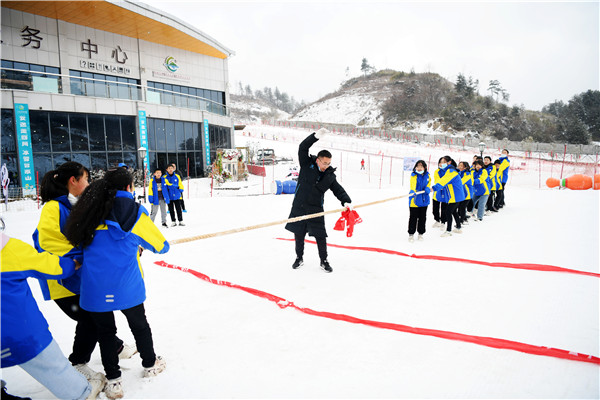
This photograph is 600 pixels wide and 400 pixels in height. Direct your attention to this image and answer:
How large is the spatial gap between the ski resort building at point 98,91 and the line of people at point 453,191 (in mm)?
12237

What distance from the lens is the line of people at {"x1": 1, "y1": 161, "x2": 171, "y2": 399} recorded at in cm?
191

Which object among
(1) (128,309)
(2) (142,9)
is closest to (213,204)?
(1) (128,309)

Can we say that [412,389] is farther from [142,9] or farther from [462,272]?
[142,9]

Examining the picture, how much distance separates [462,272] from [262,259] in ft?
9.85

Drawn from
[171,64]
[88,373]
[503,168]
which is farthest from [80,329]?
[171,64]

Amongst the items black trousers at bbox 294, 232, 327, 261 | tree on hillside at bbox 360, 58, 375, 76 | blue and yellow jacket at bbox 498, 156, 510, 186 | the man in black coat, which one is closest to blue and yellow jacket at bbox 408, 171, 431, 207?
the man in black coat

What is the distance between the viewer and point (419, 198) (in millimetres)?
6566

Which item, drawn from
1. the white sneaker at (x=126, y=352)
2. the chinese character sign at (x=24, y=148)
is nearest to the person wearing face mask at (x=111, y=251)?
the white sneaker at (x=126, y=352)

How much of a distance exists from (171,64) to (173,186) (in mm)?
18416

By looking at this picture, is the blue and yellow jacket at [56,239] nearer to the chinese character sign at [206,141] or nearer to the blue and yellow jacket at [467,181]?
the blue and yellow jacket at [467,181]

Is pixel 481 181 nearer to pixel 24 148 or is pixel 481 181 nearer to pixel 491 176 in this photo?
pixel 491 176

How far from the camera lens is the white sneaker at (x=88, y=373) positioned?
246 cm

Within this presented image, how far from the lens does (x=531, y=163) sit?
26.1 m

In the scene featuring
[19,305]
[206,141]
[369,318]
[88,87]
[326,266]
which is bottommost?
[369,318]
